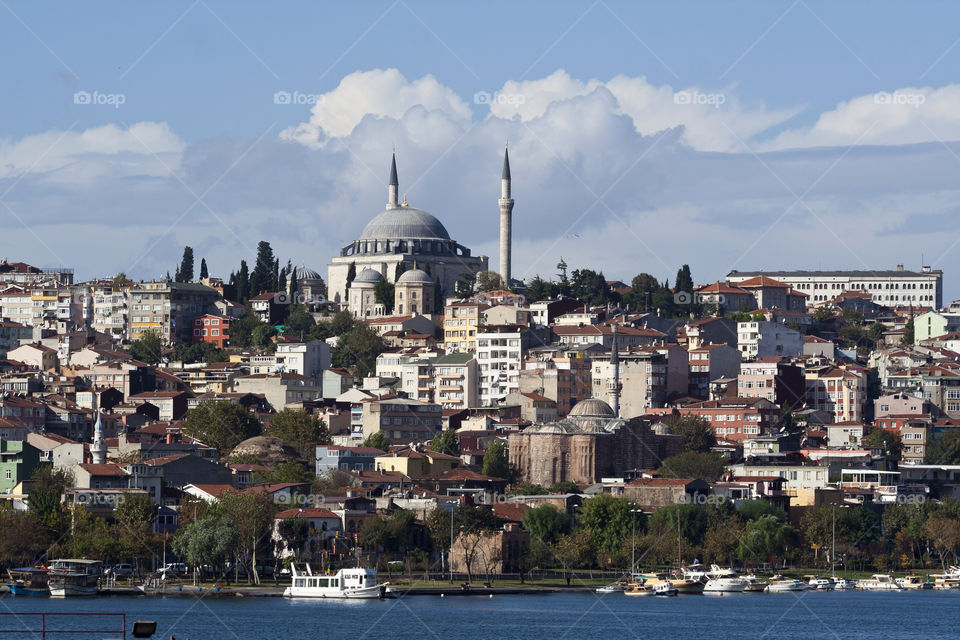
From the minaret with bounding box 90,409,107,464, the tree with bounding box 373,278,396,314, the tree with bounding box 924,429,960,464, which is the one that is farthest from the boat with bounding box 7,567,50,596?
the tree with bounding box 373,278,396,314

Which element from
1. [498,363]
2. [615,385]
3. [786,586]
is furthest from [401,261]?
[786,586]

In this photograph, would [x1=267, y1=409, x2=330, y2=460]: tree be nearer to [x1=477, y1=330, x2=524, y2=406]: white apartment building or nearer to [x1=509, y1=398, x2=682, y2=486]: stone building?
[x1=509, y1=398, x2=682, y2=486]: stone building

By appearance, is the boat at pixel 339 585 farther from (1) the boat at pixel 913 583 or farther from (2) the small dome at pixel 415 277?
(2) the small dome at pixel 415 277

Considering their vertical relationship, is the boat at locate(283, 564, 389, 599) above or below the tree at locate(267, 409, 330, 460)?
below

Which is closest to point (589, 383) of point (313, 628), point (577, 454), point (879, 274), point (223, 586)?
point (577, 454)

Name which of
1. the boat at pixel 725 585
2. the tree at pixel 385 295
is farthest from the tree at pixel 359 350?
the boat at pixel 725 585

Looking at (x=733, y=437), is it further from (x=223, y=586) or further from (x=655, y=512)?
(x=223, y=586)
